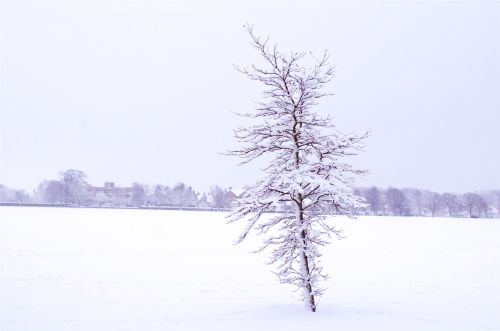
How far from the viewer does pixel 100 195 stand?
18038cm

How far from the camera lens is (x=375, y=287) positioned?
23.1m

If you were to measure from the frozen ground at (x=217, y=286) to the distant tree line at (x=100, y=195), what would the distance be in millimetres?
117824

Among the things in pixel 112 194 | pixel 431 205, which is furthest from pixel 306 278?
pixel 431 205

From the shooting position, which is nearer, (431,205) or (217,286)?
(217,286)

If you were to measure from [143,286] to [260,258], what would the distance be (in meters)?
12.9

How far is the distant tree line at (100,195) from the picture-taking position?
163500 mm

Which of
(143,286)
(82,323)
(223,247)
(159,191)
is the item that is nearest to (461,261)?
(223,247)

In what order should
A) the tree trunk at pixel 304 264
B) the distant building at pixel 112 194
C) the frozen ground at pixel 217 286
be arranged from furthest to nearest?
the distant building at pixel 112 194 → the tree trunk at pixel 304 264 → the frozen ground at pixel 217 286

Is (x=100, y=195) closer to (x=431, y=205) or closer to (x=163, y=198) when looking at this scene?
(x=163, y=198)

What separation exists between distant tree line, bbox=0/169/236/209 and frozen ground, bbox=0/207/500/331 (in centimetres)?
11782

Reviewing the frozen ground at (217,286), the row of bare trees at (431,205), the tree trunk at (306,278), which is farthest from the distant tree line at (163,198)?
the tree trunk at (306,278)

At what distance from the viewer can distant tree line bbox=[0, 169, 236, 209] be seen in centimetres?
16350

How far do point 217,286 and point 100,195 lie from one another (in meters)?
169

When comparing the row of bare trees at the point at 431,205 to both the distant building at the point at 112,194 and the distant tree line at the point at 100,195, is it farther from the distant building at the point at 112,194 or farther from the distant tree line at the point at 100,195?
the distant building at the point at 112,194
